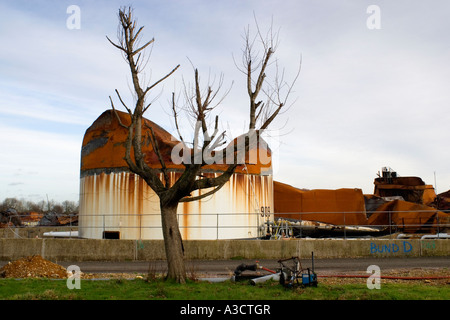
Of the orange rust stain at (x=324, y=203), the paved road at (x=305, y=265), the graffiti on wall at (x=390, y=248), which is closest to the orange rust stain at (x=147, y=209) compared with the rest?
the paved road at (x=305, y=265)

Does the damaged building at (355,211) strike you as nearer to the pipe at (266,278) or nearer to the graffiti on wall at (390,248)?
the graffiti on wall at (390,248)

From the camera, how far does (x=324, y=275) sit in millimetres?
12297

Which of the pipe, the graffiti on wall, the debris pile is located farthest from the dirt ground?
the graffiti on wall

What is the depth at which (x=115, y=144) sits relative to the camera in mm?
21906

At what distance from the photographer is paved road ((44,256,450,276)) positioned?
13.9 metres

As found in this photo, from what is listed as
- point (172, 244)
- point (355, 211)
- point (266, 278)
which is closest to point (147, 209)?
point (172, 244)

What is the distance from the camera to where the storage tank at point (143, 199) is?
69.1ft

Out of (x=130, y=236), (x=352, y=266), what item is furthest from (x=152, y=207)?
(x=352, y=266)

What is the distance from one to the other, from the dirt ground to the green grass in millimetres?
965

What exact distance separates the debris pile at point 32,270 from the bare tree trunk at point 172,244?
405 cm

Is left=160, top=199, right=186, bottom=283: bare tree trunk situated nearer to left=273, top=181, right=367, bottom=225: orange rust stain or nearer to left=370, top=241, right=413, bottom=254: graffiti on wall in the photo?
left=370, top=241, right=413, bottom=254: graffiti on wall

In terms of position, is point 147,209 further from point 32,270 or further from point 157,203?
point 32,270
